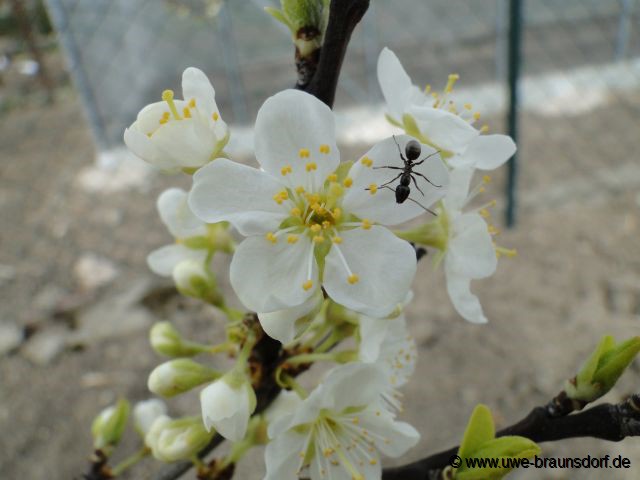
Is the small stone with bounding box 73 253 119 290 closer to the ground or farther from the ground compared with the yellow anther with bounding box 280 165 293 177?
closer to the ground

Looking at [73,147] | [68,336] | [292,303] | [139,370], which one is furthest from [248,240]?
[73,147]

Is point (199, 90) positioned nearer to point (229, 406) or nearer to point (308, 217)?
point (308, 217)

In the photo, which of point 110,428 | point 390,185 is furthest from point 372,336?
point 110,428

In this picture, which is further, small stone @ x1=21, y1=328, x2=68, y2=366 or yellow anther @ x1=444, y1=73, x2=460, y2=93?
small stone @ x1=21, y1=328, x2=68, y2=366

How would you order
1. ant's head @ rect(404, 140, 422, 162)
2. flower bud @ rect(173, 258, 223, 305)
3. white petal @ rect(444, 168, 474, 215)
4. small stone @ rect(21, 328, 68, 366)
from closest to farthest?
ant's head @ rect(404, 140, 422, 162) → white petal @ rect(444, 168, 474, 215) → flower bud @ rect(173, 258, 223, 305) → small stone @ rect(21, 328, 68, 366)

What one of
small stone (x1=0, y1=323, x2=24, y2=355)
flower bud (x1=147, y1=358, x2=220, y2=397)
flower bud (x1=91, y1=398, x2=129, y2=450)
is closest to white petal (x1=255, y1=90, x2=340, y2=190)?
flower bud (x1=147, y1=358, x2=220, y2=397)

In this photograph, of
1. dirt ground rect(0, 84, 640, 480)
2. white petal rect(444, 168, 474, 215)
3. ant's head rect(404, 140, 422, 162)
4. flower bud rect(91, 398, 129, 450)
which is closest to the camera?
ant's head rect(404, 140, 422, 162)

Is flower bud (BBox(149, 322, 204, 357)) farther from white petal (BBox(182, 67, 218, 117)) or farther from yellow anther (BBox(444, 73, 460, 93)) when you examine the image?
yellow anther (BBox(444, 73, 460, 93))

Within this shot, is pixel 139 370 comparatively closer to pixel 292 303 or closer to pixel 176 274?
pixel 176 274
